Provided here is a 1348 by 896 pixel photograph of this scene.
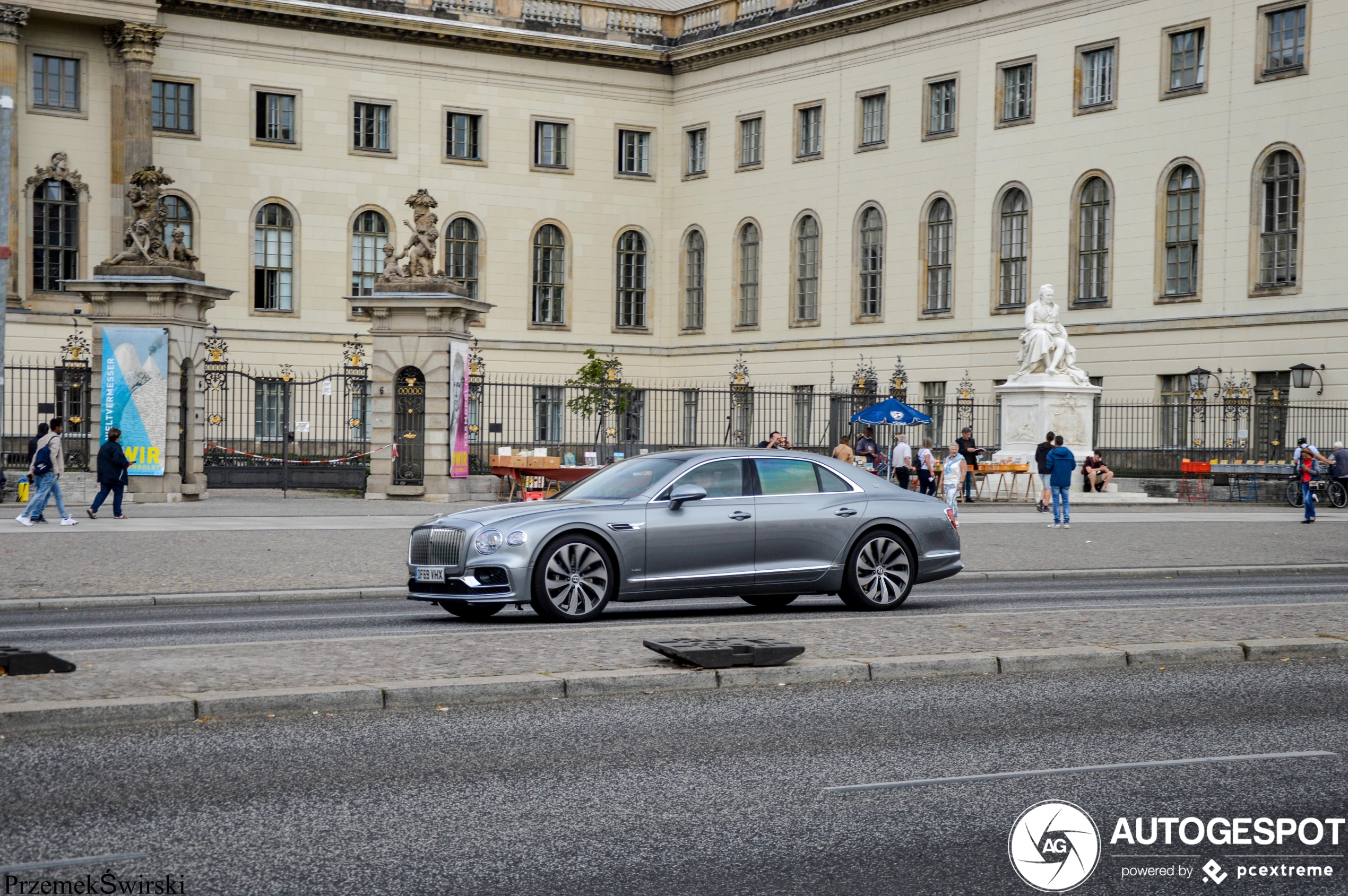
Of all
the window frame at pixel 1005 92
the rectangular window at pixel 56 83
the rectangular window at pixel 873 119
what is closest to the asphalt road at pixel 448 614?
the window frame at pixel 1005 92

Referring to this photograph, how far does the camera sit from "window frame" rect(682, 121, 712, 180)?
6450 cm

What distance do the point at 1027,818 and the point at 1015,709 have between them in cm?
271

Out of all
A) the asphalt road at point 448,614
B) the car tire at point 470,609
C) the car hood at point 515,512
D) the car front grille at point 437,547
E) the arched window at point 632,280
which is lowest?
the asphalt road at point 448,614

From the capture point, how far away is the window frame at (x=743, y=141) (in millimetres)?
62219

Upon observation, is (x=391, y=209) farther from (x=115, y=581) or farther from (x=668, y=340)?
(x=115, y=581)

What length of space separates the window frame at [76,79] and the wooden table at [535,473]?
2805cm

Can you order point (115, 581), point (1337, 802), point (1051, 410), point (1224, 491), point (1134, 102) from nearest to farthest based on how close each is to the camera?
1. point (1337, 802)
2. point (115, 581)
3. point (1051, 410)
4. point (1224, 491)
5. point (1134, 102)

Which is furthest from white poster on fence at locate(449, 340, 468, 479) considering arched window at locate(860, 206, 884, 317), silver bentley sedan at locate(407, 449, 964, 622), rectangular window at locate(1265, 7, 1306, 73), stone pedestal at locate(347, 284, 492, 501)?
arched window at locate(860, 206, 884, 317)

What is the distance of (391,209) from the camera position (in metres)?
61.6

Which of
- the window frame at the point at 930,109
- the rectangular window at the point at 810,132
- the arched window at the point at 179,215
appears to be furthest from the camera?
the rectangular window at the point at 810,132

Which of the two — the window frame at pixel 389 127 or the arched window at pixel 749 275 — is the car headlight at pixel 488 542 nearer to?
the window frame at pixel 389 127

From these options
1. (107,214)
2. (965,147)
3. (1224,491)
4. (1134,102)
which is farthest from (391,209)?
(1224,491)

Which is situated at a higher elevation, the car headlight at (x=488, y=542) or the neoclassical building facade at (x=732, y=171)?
the neoclassical building facade at (x=732, y=171)

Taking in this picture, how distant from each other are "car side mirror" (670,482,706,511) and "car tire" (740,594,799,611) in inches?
48.1
